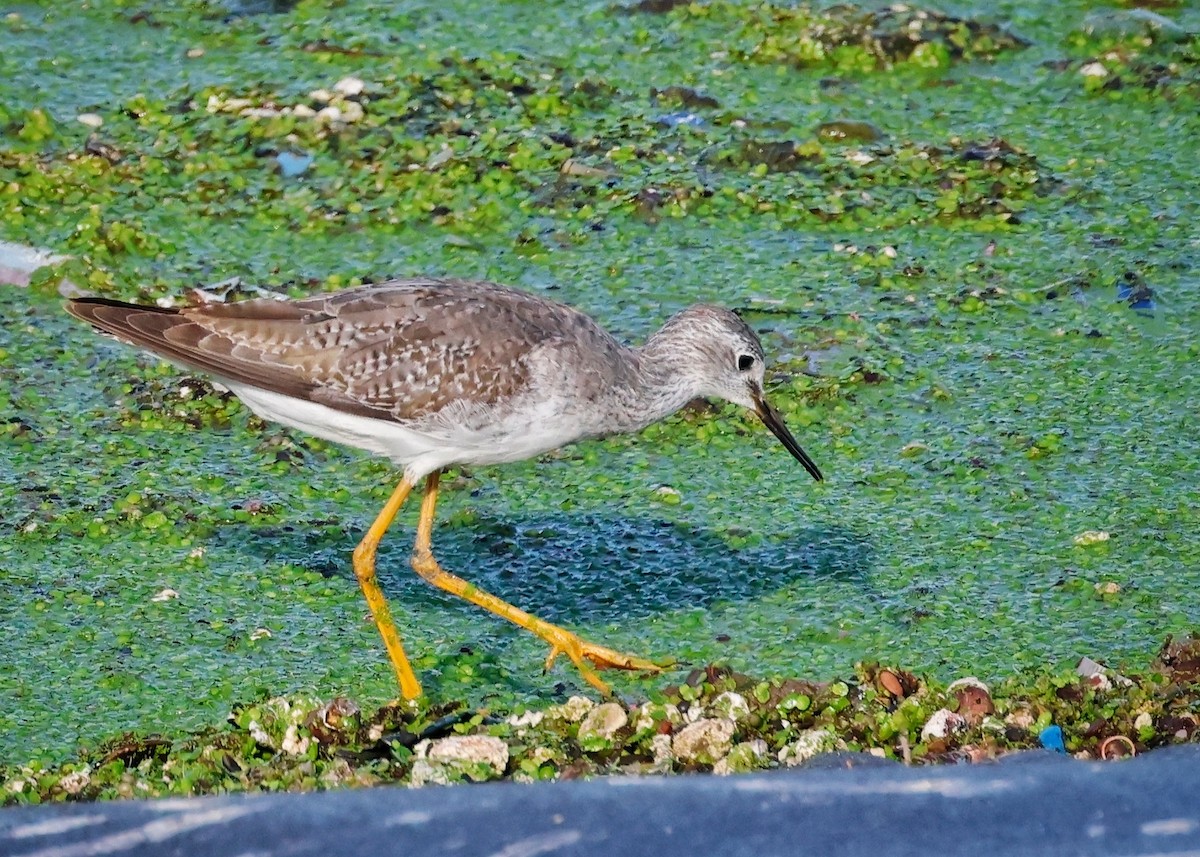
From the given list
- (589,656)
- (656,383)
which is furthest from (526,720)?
(656,383)

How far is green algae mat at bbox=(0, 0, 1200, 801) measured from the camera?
5.63 m

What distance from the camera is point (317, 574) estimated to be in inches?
244

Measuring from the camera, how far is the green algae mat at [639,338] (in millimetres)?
5629

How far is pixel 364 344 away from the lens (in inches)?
228

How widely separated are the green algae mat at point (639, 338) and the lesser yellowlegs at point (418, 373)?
43cm

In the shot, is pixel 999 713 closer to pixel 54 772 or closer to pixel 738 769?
pixel 738 769

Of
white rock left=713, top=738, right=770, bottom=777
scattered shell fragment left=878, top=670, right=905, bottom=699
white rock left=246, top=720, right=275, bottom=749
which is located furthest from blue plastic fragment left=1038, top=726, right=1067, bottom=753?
white rock left=246, top=720, right=275, bottom=749

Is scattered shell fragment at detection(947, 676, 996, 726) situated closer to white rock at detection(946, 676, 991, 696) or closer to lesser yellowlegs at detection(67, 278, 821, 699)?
white rock at detection(946, 676, 991, 696)

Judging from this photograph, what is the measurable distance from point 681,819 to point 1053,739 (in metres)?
2.54

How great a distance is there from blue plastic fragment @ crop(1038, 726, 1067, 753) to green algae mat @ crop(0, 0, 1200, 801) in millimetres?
50

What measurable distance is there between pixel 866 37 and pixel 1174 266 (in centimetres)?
295

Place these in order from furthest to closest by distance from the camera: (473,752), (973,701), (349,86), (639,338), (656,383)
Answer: (349,86)
(639,338)
(656,383)
(973,701)
(473,752)

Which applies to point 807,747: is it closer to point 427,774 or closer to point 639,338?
point 427,774

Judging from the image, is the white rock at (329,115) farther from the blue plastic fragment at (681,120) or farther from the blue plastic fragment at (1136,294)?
the blue plastic fragment at (1136,294)
